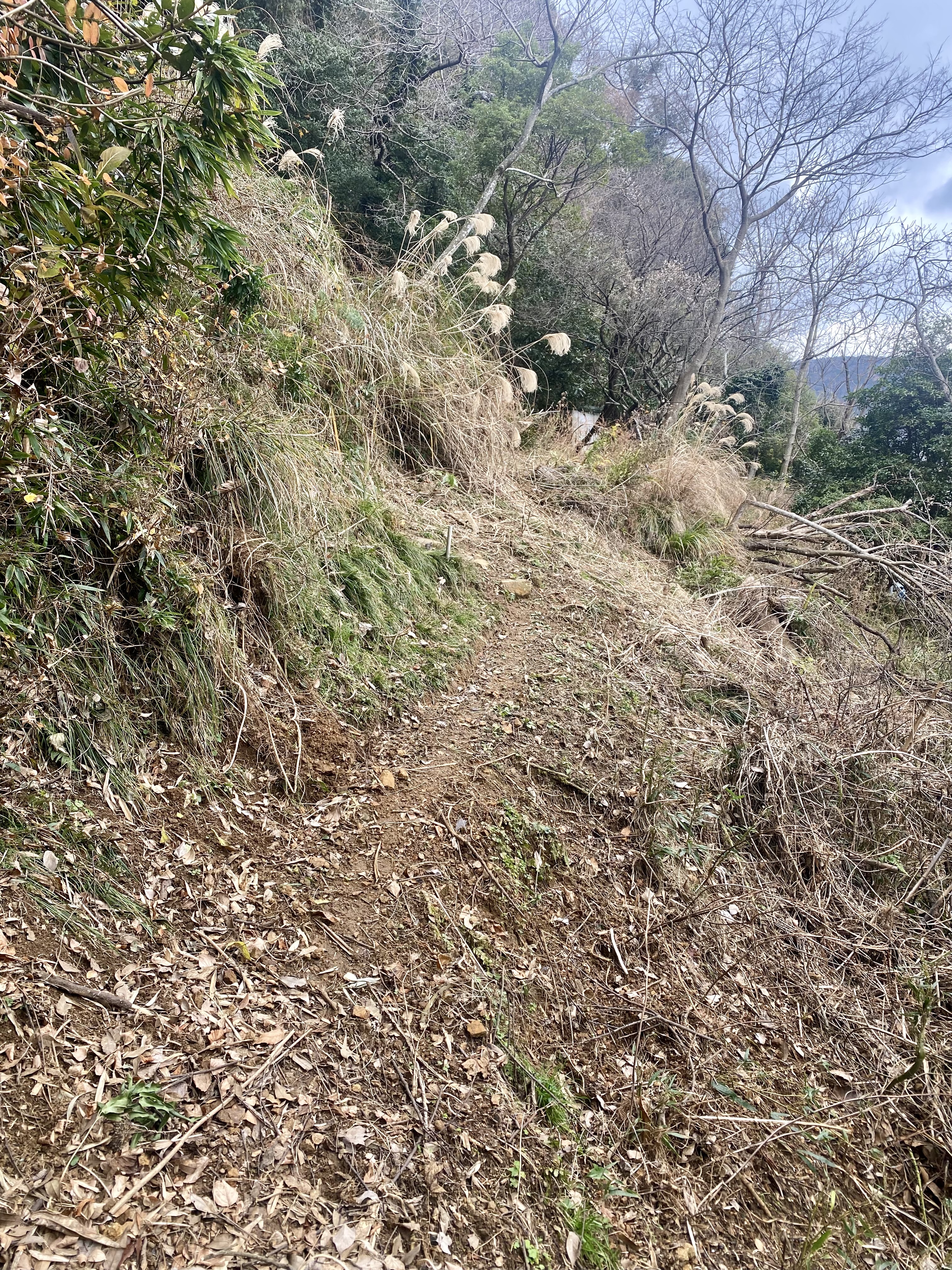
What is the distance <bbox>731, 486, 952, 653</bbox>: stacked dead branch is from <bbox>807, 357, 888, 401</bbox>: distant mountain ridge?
13.8m

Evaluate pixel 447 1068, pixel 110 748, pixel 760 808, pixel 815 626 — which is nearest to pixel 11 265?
pixel 110 748

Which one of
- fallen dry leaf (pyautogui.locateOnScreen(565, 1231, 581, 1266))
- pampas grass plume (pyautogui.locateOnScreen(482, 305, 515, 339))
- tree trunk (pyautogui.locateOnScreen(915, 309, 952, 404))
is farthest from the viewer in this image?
tree trunk (pyautogui.locateOnScreen(915, 309, 952, 404))

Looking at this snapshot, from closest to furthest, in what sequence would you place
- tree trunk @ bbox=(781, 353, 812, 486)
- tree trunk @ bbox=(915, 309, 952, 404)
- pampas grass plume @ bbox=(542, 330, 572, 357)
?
pampas grass plume @ bbox=(542, 330, 572, 357) < tree trunk @ bbox=(915, 309, 952, 404) < tree trunk @ bbox=(781, 353, 812, 486)

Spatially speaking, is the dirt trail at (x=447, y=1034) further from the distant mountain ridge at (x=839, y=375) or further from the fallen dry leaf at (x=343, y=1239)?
the distant mountain ridge at (x=839, y=375)

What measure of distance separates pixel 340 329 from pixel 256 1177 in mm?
4486

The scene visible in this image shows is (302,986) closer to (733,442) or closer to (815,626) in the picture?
(815,626)

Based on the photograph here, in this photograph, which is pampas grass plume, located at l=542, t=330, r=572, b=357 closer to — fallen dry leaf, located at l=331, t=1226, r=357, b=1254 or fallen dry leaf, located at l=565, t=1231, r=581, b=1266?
fallen dry leaf, located at l=565, t=1231, r=581, b=1266

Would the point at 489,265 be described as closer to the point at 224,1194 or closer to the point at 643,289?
the point at 643,289

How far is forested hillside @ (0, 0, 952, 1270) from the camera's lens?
178cm

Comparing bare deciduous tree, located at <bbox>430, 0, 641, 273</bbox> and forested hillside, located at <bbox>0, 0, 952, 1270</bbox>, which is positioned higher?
bare deciduous tree, located at <bbox>430, 0, 641, 273</bbox>

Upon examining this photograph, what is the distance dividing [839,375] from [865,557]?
18.9 m

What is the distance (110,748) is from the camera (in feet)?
7.41

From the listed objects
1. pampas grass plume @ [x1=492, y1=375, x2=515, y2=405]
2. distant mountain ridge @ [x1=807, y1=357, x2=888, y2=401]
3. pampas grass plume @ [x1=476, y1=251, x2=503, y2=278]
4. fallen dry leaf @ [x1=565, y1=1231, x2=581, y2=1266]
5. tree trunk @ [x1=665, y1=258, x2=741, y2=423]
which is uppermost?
distant mountain ridge @ [x1=807, y1=357, x2=888, y2=401]

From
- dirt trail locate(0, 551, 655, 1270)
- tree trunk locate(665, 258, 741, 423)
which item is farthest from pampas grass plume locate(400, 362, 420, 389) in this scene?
tree trunk locate(665, 258, 741, 423)
